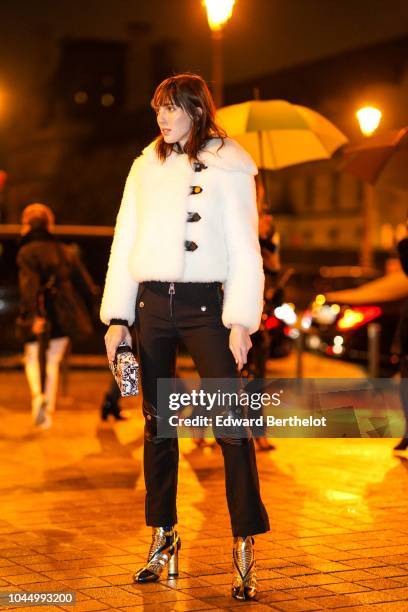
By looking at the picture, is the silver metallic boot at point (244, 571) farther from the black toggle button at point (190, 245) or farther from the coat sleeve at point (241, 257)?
the black toggle button at point (190, 245)

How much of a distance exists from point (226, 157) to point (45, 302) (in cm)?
657

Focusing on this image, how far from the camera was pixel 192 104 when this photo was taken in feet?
18.3

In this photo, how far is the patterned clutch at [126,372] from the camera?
5.49 metres

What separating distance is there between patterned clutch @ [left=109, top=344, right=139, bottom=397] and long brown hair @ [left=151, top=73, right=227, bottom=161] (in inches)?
33.9

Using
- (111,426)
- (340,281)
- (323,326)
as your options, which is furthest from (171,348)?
(340,281)

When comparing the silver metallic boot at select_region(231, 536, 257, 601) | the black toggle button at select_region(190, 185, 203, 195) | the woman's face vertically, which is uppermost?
the woman's face

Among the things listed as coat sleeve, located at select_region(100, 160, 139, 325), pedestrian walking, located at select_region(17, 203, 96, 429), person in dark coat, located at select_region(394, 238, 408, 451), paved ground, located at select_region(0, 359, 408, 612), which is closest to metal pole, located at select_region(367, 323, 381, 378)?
pedestrian walking, located at select_region(17, 203, 96, 429)

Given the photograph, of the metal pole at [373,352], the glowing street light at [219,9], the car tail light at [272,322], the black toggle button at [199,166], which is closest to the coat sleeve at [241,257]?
the black toggle button at [199,166]

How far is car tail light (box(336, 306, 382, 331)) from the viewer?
15797 mm

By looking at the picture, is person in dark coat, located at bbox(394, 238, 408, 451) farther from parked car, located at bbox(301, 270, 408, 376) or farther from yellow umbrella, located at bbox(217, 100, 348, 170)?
parked car, located at bbox(301, 270, 408, 376)

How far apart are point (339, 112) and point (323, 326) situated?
4262 centimetres

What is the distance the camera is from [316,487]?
27.0 ft

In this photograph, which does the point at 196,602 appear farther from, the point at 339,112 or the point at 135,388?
the point at 339,112

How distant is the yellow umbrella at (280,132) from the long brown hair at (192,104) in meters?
4.20
